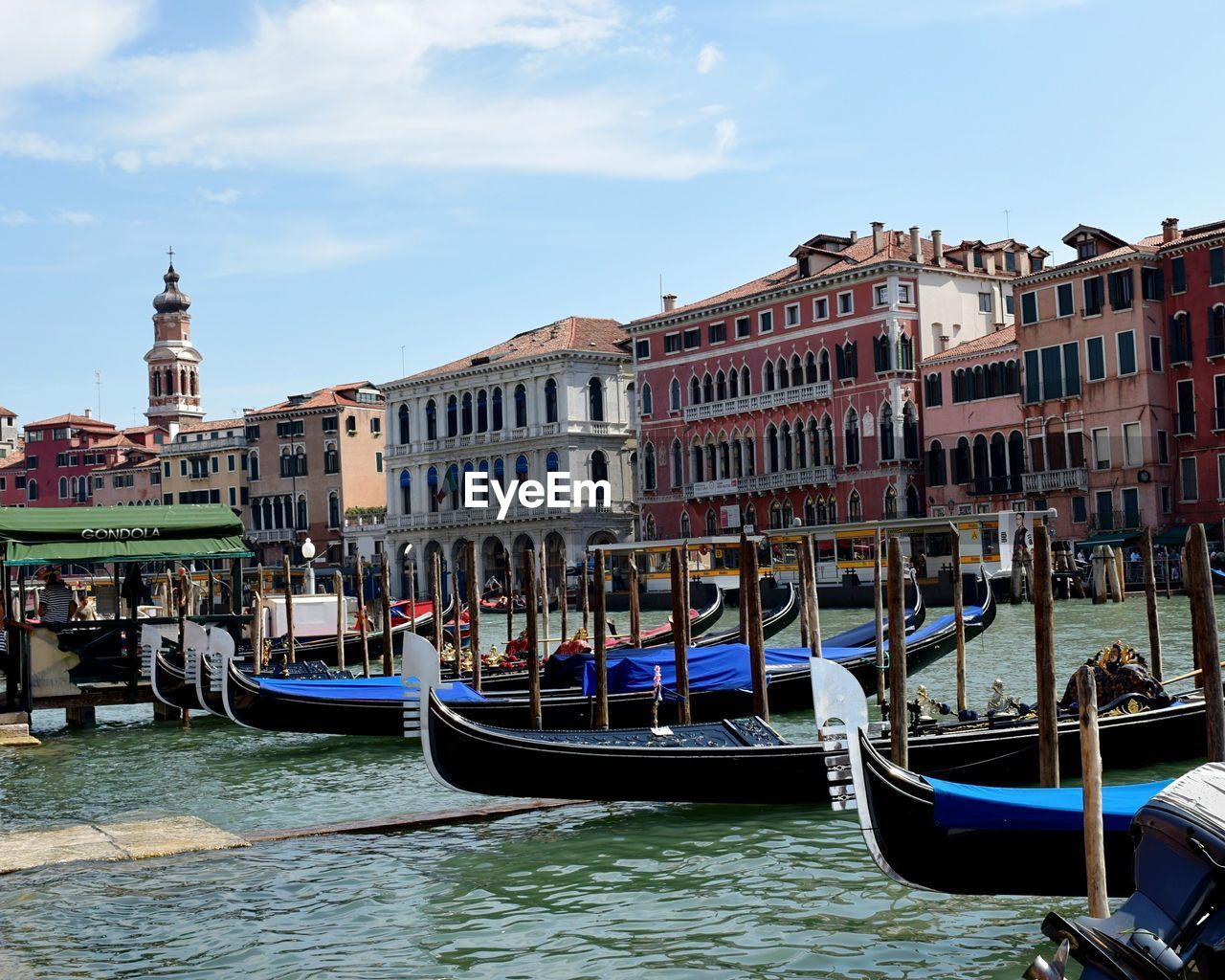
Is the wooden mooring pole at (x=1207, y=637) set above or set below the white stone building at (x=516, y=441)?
below

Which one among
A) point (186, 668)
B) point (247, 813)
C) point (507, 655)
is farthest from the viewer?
point (507, 655)

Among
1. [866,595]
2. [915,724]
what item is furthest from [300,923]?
[866,595]

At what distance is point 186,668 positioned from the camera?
43.1 feet

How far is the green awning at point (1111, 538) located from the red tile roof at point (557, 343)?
16.1 meters

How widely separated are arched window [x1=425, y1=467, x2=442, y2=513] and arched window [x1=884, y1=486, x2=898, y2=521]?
15.9 m

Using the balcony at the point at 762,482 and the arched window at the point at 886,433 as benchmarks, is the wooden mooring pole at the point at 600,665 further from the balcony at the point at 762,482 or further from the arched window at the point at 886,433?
the balcony at the point at 762,482

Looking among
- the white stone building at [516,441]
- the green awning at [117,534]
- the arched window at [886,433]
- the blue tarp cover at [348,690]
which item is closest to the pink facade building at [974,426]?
the arched window at [886,433]

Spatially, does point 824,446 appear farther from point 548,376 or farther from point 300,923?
point 300,923

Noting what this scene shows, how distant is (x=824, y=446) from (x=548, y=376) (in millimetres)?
9286

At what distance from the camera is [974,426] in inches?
1292

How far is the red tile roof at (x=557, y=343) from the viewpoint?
42.5 metres

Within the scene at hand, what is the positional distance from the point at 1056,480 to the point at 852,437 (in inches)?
214

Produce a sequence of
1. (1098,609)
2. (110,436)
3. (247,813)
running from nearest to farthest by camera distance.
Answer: (247,813), (1098,609), (110,436)

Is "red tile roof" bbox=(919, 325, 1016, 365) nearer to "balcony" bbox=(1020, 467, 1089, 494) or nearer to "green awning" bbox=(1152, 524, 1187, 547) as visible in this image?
"balcony" bbox=(1020, 467, 1089, 494)
